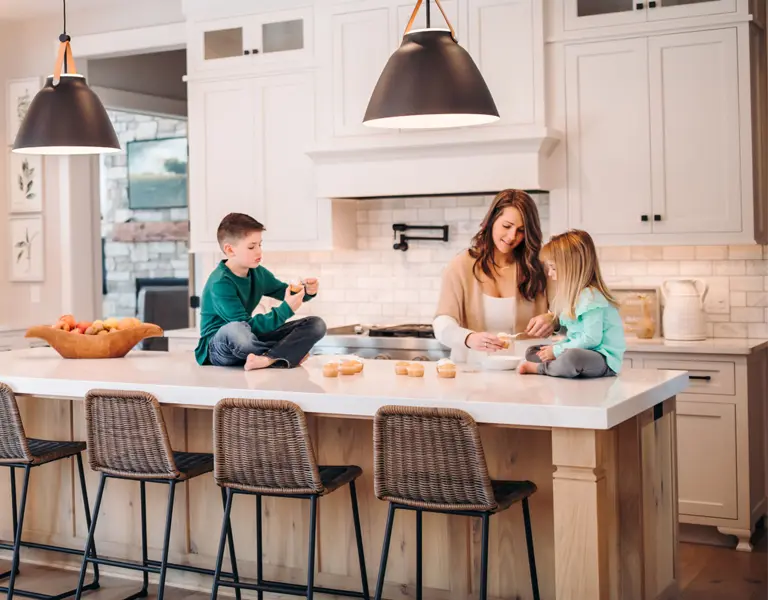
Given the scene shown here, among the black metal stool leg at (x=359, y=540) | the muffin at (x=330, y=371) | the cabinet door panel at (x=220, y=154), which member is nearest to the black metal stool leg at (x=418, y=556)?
the black metal stool leg at (x=359, y=540)

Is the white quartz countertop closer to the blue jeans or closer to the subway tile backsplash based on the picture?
the blue jeans

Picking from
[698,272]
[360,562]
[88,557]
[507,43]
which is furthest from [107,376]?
[698,272]

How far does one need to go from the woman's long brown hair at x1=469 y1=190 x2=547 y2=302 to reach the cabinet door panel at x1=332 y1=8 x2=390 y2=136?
1.71 m

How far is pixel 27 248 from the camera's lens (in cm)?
690

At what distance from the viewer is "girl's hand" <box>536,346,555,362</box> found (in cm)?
344

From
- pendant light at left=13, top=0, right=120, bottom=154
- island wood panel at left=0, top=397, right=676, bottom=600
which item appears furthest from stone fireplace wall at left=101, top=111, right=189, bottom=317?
island wood panel at left=0, top=397, right=676, bottom=600

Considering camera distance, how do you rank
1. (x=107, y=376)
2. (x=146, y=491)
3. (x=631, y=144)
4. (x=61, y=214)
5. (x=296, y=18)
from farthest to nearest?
1. (x=61, y=214)
2. (x=296, y=18)
3. (x=631, y=144)
4. (x=146, y=491)
5. (x=107, y=376)

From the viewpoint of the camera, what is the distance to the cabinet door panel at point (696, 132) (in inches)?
191

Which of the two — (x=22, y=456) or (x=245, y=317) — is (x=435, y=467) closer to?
(x=245, y=317)

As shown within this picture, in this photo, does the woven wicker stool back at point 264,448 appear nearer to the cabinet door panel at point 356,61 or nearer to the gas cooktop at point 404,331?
the gas cooktop at point 404,331

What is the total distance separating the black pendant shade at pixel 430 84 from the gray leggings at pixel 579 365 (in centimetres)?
85

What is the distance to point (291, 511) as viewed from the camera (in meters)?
3.79

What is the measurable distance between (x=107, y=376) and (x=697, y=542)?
9.46 feet

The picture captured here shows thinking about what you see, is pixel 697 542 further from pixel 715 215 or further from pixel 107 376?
pixel 107 376
